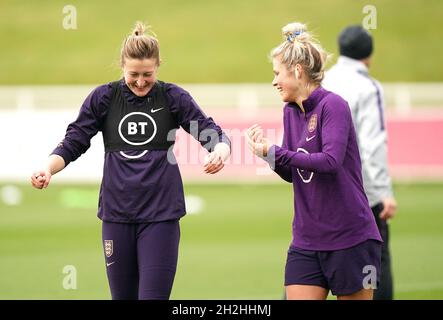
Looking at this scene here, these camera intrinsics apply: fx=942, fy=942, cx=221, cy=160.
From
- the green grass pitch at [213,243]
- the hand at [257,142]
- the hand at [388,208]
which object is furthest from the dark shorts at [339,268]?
the green grass pitch at [213,243]

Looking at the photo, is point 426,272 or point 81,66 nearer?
point 426,272

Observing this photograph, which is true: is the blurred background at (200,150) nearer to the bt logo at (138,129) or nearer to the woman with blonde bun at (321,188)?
the bt logo at (138,129)

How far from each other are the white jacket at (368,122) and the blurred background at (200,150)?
215 centimetres

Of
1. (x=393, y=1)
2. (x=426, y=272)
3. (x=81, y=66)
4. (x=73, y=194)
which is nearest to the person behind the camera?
(x=426, y=272)

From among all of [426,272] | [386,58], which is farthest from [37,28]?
[426,272]

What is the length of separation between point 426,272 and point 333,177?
5.47 metres

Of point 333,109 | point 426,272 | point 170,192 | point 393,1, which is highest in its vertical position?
point 393,1

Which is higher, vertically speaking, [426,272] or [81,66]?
[81,66]

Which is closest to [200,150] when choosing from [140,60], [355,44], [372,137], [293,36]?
[355,44]

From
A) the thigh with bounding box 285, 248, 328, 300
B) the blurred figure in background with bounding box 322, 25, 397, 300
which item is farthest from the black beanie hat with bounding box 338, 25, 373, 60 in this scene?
the thigh with bounding box 285, 248, 328, 300

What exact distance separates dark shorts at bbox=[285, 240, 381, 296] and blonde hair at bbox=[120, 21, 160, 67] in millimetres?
1621

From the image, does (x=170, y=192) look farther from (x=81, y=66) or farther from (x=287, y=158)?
(x=81, y=66)

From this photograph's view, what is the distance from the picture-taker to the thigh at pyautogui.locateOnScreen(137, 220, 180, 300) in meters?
6.20
